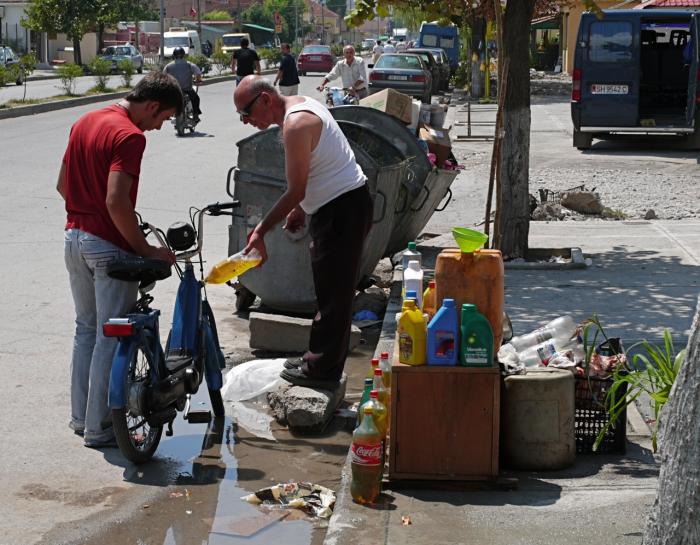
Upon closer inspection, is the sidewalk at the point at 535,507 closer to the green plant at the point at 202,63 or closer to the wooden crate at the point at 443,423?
the wooden crate at the point at 443,423

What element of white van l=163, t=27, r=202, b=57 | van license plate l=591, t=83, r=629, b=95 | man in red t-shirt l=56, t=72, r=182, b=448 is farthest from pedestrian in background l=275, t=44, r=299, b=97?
white van l=163, t=27, r=202, b=57

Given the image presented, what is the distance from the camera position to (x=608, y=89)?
65.5 ft

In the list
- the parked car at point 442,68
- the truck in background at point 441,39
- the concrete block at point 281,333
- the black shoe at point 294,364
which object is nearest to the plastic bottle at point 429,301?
the black shoe at point 294,364

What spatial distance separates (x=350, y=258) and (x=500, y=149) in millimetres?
3951

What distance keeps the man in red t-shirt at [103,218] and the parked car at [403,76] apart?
28.4 m

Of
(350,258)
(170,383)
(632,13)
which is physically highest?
(632,13)

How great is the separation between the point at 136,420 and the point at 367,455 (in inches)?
55.1

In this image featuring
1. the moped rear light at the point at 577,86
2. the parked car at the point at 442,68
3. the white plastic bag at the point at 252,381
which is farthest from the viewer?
the parked car at the point at 442,68

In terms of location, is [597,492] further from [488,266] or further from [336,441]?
[336,441]

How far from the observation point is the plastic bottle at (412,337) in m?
5.04

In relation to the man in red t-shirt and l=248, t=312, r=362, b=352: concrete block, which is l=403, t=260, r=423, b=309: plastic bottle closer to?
the man in red t-shirt

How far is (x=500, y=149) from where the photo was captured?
9727 mm

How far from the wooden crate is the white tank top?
130cm

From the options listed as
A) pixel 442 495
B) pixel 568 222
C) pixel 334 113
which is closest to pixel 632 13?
pixel 568 222
